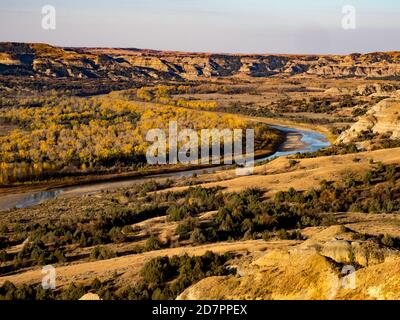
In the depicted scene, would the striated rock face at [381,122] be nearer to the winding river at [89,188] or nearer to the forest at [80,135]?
the winding river at [89,188]

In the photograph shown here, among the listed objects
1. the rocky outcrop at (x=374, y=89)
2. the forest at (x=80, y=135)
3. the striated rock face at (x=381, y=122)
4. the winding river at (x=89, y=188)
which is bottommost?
the winding river at (x=89, y=188)

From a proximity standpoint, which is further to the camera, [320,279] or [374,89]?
[374,89]

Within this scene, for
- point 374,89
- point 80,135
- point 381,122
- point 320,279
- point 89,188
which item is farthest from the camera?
point 374,89

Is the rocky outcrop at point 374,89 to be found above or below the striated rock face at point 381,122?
above

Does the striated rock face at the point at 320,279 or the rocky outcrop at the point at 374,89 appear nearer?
the striated rock face at the point at 320,279

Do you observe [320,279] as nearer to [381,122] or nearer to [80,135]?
[381,122]

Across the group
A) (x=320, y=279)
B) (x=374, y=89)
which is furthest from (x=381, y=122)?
(x=374, y=89)

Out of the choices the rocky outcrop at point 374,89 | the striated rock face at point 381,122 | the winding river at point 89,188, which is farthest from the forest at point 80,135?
the rocky outcrop at point 374,89
